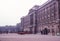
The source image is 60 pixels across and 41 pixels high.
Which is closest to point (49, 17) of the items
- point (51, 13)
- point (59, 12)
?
point (51, 13)

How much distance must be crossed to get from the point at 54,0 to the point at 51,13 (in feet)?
15.4

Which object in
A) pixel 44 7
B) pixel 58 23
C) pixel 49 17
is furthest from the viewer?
pixel 44 7

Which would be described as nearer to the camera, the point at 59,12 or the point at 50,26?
the point at 59,12

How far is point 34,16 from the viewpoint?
6769 cm

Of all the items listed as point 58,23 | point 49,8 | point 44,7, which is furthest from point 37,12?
point 58,23

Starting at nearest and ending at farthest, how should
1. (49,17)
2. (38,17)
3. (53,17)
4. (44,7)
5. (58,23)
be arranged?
(58,23), (53,17), (49,17), (44,7), (38,17)

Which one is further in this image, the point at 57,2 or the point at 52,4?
the point at 52,4

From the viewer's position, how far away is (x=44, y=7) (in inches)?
2181

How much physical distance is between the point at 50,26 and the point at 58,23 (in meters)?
6.32

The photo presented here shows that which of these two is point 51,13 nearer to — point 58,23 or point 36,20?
point 58,23

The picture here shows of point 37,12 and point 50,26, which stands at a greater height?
point 37,12

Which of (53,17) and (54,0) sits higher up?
(54,0)

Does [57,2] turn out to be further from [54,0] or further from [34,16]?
[34,16]

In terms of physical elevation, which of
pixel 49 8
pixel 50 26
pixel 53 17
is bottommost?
pixel 50 26
